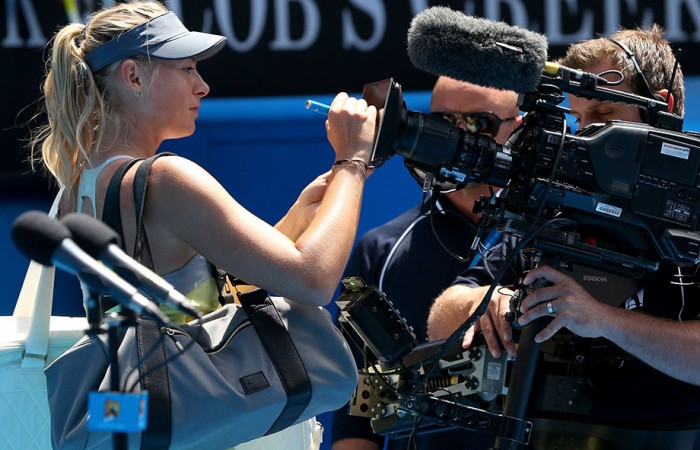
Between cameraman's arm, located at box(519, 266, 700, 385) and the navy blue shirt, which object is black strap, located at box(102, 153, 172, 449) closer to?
cameraman's arm, located at box(519, 266, 700, 385)

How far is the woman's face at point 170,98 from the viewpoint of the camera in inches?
88.9

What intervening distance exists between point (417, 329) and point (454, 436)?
370mm

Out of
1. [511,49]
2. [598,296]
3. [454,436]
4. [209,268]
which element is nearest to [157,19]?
[209,268]

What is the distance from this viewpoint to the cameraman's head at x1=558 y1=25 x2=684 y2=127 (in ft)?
8.38

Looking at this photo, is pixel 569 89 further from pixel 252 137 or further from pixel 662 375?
pixel 252 137

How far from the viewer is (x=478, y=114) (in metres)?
3.24

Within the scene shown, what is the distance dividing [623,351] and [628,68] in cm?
68

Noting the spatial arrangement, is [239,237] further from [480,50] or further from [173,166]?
[480,50]

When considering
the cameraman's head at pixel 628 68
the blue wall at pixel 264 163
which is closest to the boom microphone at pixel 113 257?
the cameraman's head at pixel 628 68

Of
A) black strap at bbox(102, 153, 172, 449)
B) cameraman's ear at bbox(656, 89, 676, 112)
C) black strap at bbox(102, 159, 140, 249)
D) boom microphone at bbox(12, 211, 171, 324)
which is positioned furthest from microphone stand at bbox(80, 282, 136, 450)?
cameraman's ear at bbox(656, 89, 676, 112)

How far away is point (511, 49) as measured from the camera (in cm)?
217

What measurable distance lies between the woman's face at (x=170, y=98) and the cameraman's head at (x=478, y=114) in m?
1.10

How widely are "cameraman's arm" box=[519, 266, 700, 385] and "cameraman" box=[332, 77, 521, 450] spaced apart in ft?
2.25

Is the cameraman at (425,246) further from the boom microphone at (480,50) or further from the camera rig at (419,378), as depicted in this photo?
the boom microphone at (480,50)
